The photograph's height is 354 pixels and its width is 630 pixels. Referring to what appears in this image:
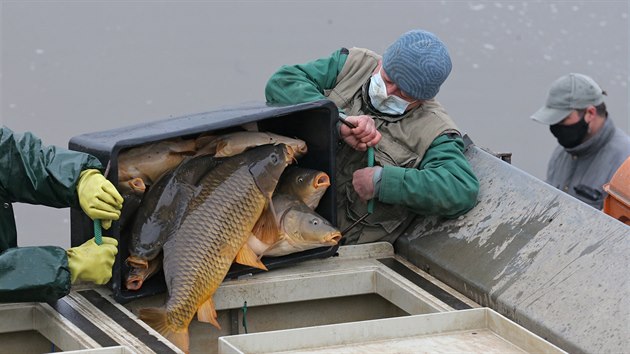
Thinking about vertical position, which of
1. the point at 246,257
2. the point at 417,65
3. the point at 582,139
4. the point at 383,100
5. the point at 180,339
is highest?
the point at 417,65

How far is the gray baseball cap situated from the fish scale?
2.59 m

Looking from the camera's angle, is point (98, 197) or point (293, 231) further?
point (293, 231)

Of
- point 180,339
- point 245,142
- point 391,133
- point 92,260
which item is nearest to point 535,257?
point 391,133

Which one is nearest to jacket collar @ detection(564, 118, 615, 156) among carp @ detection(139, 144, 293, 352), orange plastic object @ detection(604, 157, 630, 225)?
orange plastic object @ detection(604, 157, 630, 225)

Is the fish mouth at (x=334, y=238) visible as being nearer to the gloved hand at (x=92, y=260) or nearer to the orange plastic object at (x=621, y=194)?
the gloved hand at (x=92, y=260)

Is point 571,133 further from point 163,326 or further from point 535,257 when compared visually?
point 163,326

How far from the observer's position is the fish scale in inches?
140

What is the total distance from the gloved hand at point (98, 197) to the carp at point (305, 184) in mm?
655

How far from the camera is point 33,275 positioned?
3414 mm

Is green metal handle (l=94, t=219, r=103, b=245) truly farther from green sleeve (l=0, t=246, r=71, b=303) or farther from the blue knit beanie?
the blue knit beanie

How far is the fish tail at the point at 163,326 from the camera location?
11.5 feet

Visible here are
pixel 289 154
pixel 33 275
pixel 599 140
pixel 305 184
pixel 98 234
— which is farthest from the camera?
pixel 599 140

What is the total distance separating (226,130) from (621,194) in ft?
4.10

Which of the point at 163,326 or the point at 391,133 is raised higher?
the point at 391,133
